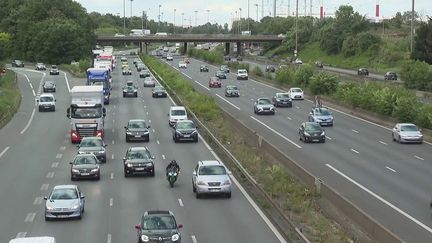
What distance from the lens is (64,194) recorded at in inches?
1072

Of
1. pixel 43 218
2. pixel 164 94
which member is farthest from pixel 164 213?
pixel 164 94

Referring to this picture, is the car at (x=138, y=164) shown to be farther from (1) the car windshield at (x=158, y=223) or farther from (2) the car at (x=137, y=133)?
(1) the car windshield at (x=158, y=223)

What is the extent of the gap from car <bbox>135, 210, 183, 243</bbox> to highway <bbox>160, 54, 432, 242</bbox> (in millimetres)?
7100

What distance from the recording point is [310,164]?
39.7 metres

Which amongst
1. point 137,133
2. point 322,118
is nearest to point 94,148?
point 137,133

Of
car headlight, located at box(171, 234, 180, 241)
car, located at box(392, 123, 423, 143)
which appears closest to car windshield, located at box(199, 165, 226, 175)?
car headlight, located at box(171, 234, 180, 241)

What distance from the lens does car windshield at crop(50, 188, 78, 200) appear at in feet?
88.5

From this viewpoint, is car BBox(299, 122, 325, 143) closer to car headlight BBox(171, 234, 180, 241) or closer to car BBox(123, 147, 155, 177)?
car BBox(123, 147, 155, 177)

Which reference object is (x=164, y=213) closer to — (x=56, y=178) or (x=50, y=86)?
(x=56, y=178)

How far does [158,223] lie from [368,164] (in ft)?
66.8

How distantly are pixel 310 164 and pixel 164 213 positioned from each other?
60.5ft

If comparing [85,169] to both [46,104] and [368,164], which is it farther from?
[46,104]

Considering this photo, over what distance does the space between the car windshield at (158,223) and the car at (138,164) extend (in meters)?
14.0

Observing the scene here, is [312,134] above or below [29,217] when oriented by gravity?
above
